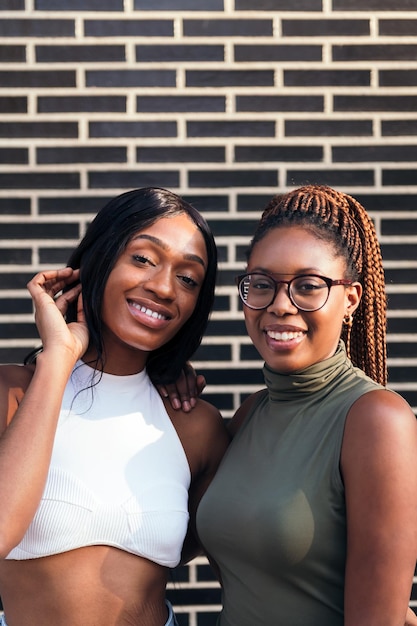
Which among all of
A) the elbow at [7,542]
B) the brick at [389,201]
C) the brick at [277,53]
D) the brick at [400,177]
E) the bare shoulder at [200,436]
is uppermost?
the brick at [277,53]

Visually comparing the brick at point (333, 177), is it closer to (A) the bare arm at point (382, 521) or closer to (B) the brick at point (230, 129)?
(B) the brick at point (230, 129)

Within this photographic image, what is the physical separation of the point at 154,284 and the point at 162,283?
3cm

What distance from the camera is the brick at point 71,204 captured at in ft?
12.5

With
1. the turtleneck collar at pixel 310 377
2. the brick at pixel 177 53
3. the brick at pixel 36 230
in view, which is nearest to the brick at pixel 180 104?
the brick at pixel 177 53

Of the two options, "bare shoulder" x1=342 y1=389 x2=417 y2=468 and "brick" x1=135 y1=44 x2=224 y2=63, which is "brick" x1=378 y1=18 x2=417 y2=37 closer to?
"brick" x1=135 y1=44 x2=224 y2=63

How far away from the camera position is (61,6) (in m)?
3.80

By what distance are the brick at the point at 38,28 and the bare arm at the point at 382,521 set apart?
8.15 ft

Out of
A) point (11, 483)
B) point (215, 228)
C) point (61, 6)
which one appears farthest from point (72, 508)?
point (61, 6)

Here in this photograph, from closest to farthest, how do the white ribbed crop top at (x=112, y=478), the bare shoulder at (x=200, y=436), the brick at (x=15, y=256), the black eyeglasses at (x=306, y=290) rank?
the black eyeglasses at (x=306, y=290) < the white ribbed crop top at (x=112, y=478) < the bare shoulder at (x=200, y=436) < the brick at (x=15, y=256)

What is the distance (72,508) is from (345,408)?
3.02 ft

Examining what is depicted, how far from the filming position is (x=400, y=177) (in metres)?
3.86

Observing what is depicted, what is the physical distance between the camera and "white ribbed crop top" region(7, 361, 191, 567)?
8.50ft

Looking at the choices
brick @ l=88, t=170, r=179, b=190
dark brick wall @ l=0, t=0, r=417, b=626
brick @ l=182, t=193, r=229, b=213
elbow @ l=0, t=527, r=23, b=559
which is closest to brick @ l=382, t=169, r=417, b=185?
dark brick wall @ l=0, t=0, r=417, b=626

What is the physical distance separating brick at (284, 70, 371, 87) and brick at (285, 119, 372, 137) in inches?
6.8
